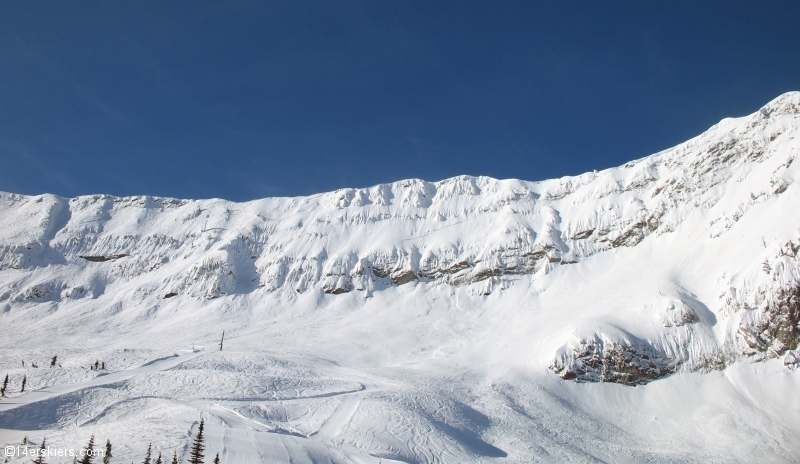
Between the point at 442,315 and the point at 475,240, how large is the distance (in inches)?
819

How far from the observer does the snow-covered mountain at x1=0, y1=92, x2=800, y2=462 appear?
4075 cm

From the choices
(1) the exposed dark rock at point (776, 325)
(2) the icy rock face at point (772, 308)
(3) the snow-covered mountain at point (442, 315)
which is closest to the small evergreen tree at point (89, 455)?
(3) the snow-covered mountain at point (442, 315)

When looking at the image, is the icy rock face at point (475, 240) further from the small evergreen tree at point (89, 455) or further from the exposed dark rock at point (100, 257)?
the small evergreen tree at point (89, 455)

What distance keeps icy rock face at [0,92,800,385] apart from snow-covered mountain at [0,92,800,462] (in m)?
0.35

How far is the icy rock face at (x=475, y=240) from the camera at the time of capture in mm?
54172

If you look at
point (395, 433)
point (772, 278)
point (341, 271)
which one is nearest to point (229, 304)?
point (341, 271)

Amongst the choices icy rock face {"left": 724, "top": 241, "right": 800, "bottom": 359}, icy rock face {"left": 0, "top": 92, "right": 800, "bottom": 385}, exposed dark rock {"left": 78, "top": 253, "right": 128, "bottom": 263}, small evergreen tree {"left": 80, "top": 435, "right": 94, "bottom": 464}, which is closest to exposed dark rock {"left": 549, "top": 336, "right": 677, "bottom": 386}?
icy rock face {"left": 0, "top": 92, "right": 800, "bottom": 385}

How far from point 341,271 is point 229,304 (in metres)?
19.9

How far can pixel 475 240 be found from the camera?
9344 centimetres

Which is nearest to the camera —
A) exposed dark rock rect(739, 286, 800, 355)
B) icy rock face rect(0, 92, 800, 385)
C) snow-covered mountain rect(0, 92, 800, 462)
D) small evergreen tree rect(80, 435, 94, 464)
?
small evergreen tree rect(80, 435, 94, 464)

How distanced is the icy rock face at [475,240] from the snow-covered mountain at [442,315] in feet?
1.14

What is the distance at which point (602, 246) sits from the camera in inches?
3226

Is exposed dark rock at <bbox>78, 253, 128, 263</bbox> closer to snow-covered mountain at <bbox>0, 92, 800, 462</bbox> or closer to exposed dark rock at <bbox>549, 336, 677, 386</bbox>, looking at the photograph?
snow-covered mountain at <bbox>0, 92, 800, 462</bbox>

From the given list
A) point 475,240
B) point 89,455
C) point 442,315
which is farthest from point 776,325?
point 89,455
